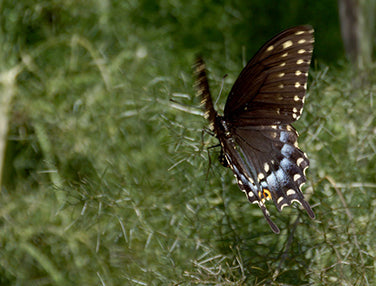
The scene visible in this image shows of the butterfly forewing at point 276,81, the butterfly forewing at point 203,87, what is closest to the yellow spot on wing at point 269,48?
the butterfly forewing at point 276,81

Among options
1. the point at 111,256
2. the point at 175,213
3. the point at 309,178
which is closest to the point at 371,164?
the point at 309,178

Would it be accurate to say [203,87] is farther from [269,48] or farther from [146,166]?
[146,166]

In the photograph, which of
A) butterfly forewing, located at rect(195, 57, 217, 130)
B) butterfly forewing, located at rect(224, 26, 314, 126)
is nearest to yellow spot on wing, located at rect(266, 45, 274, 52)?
butterfly forewing, located at rect(224, 26, 314, 126)

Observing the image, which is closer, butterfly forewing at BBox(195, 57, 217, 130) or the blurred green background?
butterfly forewing at BBox(195, 57, 217, 130)

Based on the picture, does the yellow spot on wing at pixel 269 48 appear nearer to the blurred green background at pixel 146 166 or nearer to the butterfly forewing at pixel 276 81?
the butterfly forewing at pixel 276 81

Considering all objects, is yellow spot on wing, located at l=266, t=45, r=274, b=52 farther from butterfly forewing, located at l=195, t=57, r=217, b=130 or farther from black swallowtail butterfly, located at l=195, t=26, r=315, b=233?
butterfly forewing, located at l=195, t=57, r=217, b=130

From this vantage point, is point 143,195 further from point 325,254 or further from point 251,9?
point 251,9

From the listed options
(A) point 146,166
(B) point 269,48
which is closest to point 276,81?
(B) point 269,48
